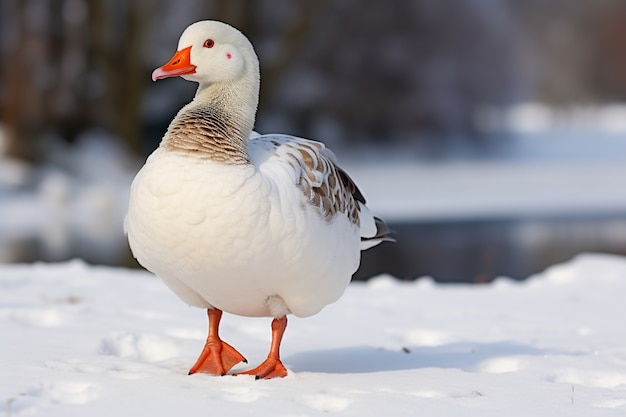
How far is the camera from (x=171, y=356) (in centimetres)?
541

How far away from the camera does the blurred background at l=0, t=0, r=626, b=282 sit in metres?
15.9

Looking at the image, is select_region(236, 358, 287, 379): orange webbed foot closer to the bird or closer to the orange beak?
the bird

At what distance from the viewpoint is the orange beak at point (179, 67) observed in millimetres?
4605

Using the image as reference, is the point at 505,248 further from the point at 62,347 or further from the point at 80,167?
the point at 80,167

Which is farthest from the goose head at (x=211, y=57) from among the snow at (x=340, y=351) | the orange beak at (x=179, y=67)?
the snow at (x=340, y=351)

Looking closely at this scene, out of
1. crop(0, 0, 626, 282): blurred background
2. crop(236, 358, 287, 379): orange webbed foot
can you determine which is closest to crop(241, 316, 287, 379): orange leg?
crop(236, 358, 287, 379): orange webbed foot

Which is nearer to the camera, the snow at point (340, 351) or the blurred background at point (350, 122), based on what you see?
the snow at point (340, 351)

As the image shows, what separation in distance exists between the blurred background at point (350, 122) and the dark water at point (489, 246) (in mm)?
47

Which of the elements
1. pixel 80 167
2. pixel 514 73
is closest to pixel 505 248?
pixel 80 167

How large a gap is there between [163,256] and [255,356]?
1.23m

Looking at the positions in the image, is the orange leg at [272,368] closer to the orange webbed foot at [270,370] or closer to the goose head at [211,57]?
the orange webbed foot at [270,370]

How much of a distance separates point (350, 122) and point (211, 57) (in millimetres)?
27812

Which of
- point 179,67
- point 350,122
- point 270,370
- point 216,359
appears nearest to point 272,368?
point 270,370

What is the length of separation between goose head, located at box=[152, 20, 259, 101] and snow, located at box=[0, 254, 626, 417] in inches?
52.3
